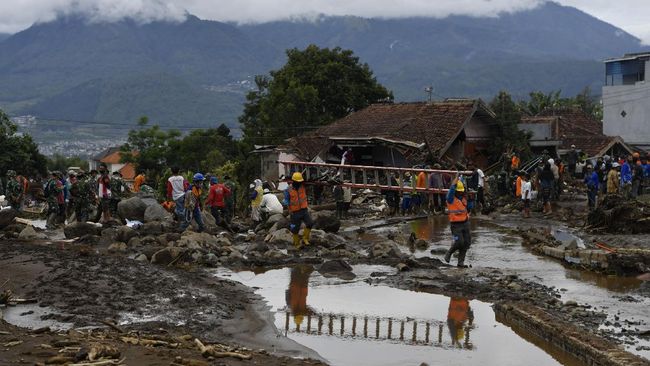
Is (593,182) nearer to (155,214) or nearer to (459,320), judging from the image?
(155,214)

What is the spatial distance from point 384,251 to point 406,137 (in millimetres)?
18681

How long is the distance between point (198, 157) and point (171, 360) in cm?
5252

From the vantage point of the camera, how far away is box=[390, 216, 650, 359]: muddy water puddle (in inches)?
453

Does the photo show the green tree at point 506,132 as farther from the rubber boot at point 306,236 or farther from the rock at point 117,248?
the rock at point 117,248

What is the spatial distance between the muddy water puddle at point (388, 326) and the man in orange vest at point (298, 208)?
9.52 feet

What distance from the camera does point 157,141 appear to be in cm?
7075

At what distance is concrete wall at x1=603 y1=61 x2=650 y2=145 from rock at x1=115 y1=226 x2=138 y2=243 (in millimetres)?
37687

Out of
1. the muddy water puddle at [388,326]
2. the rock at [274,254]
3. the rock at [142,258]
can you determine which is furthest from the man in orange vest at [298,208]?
the rock at [142,258]

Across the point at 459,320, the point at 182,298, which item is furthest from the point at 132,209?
the point at 459,320

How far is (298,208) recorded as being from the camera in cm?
1761

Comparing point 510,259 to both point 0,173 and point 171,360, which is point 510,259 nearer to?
point 171,360

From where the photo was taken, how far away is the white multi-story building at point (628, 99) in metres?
49.6

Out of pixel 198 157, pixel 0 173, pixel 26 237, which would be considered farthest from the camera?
pixel 198 157

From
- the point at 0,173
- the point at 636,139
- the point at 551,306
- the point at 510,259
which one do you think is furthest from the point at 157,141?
the point at 551,306
